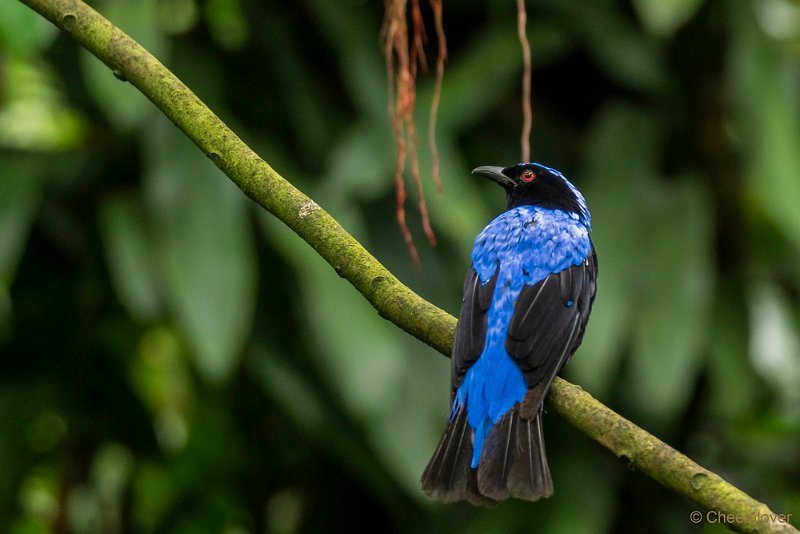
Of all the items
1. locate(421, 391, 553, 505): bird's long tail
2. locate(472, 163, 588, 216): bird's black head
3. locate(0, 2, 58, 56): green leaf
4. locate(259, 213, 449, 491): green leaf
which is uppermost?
locate(0, 2, 58, 56): green leaf

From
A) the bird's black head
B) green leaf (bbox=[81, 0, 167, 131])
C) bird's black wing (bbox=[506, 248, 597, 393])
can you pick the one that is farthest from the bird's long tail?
green leaf (bbox=[81, 0, 167, 131])

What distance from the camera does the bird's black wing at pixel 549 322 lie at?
10.3 ft

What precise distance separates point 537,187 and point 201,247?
130 cm

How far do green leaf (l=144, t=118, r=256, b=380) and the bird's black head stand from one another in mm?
1031

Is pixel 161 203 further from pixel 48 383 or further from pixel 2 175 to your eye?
pixel 48 383

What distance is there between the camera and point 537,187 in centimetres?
417

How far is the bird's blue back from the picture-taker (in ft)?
9.98

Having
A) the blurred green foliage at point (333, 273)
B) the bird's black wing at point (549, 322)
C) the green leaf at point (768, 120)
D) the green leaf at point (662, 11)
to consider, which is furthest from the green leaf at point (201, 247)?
the green leaf at point (768, 120)

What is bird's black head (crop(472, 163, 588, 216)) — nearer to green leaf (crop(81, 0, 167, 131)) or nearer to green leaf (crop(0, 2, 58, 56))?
green leaf (crop(81, 0, 167, 131))

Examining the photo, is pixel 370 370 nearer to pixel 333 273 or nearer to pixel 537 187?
pixel 333 273

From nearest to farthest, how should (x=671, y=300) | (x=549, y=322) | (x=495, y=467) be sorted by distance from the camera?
1. (x=495, y=467)
2. (x=549, y=322)
3. (x=671, y=300)

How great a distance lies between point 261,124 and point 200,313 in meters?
1.31

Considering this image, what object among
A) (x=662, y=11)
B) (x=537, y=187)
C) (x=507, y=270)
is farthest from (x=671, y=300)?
(x=507, y=270)

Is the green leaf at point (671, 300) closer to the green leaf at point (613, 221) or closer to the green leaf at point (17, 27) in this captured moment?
the green leaf at point (613, 221)
